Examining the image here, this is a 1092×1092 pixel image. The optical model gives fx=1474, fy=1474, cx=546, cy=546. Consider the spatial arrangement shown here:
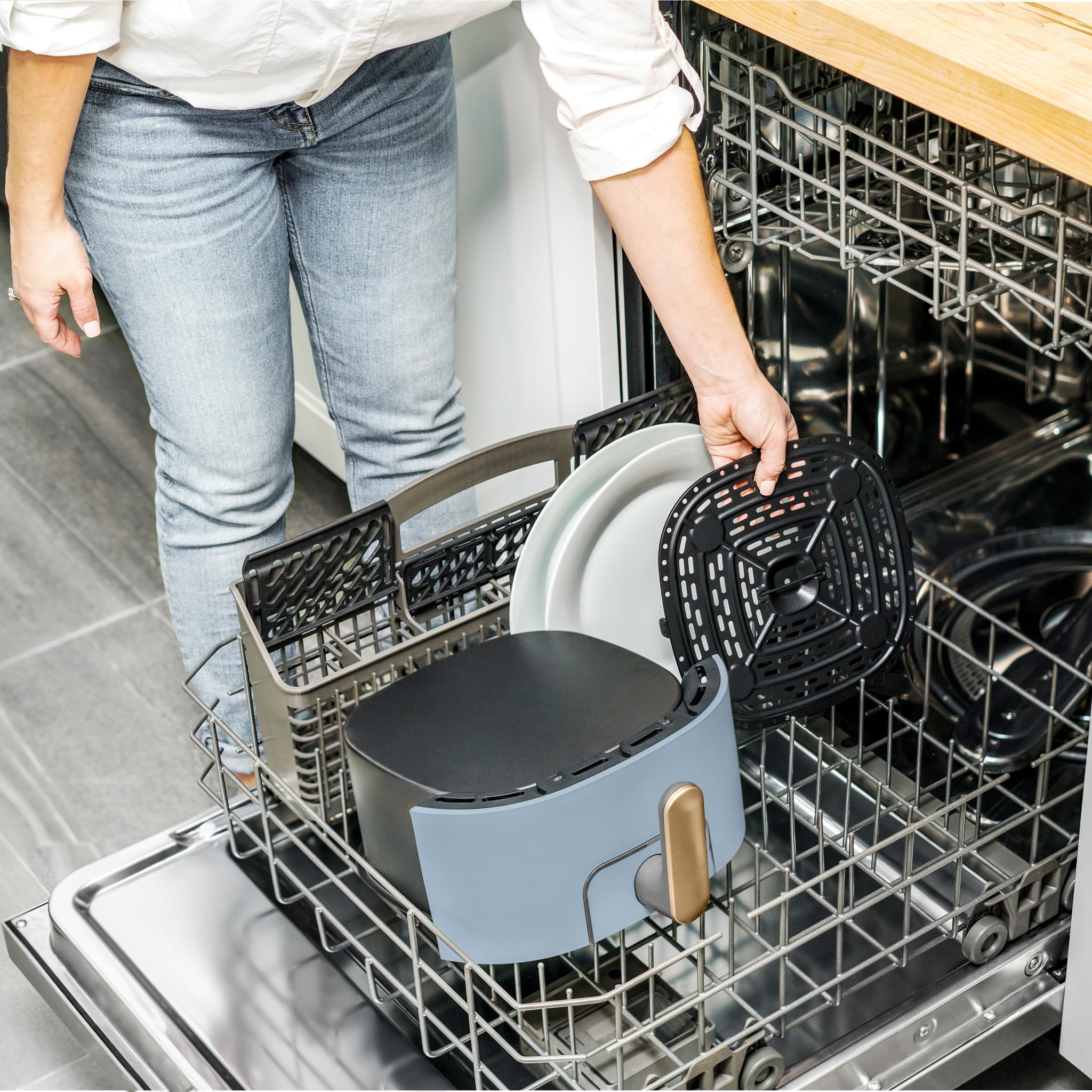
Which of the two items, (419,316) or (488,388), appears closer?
(419,316)

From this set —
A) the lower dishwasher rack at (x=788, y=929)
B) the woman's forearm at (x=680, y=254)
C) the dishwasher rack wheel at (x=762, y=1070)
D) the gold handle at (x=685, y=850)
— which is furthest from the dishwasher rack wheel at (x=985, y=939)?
the woman's forearm at (x=680, y=254)

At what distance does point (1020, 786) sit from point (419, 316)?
63 cm

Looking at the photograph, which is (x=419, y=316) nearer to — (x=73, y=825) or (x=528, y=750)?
(x=528, y=750)

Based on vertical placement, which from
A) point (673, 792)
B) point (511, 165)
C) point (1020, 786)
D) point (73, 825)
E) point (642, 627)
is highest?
point (511, 165)

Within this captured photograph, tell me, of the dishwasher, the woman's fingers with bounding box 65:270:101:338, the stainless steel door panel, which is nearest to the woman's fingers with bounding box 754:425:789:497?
the dishwasher

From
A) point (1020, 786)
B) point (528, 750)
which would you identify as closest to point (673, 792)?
point (528, 750)

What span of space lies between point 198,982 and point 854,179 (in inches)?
31.1

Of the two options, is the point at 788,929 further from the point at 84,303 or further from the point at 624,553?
the point at 84,303

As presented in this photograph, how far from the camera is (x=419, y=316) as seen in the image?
1229mm

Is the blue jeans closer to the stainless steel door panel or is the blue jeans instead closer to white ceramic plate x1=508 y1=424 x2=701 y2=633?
white ceramic plate x1=508 y1=424 x2=701 y2=633

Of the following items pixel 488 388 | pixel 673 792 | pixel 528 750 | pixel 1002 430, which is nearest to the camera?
pixel 673 792

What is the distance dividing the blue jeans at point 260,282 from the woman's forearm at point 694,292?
20cm

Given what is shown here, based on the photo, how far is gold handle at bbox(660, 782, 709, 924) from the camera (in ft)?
2.47

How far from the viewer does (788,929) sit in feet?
3.39
